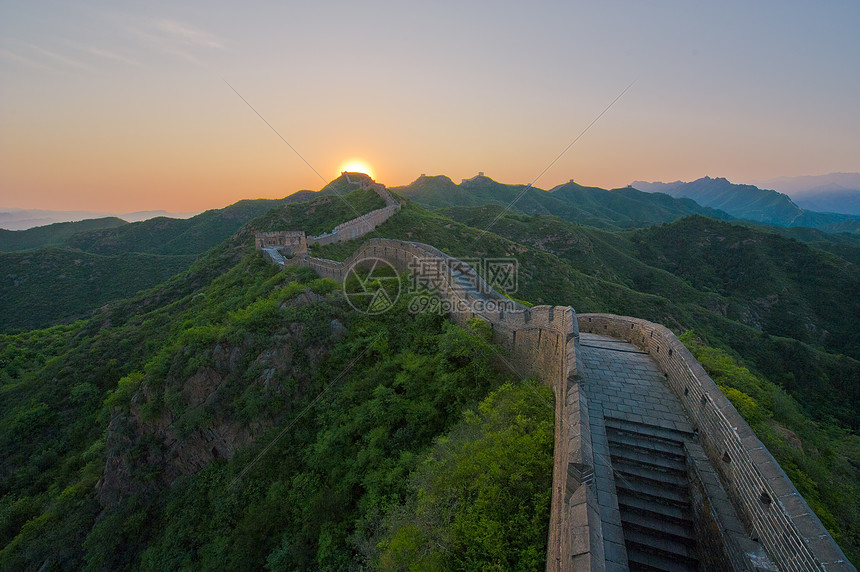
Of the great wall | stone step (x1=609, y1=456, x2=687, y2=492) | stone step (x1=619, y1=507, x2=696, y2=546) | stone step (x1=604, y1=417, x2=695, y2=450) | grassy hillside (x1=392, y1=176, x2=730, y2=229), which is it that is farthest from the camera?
grassy hillside (x1=392, y1=176, x2=730, y2=229)

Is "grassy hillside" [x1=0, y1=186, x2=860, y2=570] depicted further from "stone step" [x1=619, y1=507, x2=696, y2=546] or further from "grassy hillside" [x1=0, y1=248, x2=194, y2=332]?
"grassy hillside" [x1=0, y1=248, x2=194, y2=332]

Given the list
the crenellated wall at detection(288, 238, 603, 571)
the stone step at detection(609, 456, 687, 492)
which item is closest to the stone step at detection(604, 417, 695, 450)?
the stone step at detection(609, 456, 687, 492)

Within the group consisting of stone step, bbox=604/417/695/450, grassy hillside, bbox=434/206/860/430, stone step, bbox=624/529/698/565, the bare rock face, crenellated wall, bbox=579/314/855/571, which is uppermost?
crenellated wall, bbox=579/314/855/571

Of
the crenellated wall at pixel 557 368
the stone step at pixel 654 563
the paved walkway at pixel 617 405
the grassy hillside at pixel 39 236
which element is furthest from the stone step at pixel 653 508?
the grassy hillside at pixel 39 236

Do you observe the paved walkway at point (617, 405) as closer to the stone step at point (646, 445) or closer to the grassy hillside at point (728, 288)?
the stone step at point (646, 445)

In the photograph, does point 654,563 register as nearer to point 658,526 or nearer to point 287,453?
point 658,526

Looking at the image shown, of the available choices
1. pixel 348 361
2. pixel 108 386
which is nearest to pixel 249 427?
pixel 348 361

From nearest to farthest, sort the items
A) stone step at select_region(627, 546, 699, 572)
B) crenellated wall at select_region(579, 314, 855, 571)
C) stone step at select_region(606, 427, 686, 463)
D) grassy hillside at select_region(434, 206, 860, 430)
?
crenellated wall at select_region(579, 314, 855, 571) → stone step at select_region(627, 546, 699, 572) → stone step at select_region(606, 427, 686, 463) → grassy hillside at select_region(434, 206, 860, 430)
